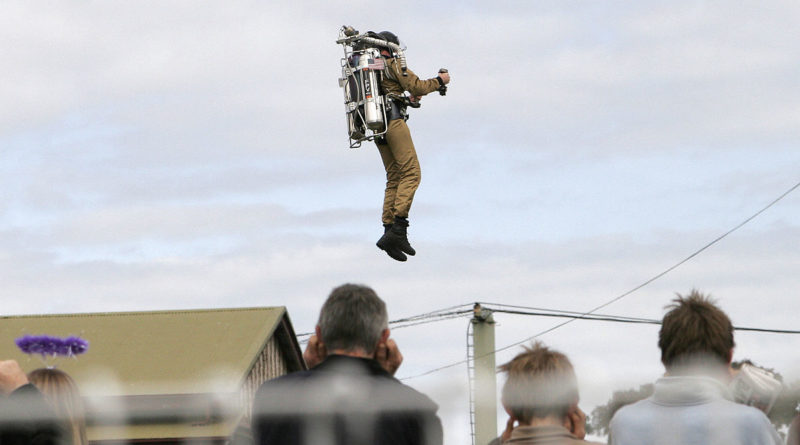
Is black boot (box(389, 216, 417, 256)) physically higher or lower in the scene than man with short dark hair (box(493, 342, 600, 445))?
higher

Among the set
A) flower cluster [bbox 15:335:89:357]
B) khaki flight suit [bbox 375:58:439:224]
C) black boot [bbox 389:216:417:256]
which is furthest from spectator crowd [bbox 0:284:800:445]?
black boot [bbox 389:216:417:256]

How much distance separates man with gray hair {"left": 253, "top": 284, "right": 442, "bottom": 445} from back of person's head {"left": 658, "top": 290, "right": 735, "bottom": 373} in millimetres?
735

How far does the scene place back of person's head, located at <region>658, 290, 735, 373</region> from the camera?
13.0 feet

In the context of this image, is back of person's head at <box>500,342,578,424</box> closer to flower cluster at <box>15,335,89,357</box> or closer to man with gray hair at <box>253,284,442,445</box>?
man with gray hair at <box>253,284,442,445</box>

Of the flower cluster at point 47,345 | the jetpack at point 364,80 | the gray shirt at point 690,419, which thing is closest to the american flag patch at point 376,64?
the jetpack at point 364,80

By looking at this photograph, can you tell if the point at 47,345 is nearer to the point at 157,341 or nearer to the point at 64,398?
the point at 64,398

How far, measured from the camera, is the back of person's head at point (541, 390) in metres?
3.93

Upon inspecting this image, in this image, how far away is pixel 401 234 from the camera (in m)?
10.8

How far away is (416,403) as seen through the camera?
13.1 ft

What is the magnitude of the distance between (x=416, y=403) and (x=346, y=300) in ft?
1.22

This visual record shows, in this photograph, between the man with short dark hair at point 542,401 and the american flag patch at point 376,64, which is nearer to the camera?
the man with short dark hair at point 542,401

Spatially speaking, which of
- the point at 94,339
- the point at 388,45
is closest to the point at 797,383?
the point at 388,45

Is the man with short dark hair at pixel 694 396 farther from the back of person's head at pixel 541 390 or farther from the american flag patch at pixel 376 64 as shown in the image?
the american flag patch at pixel 376 64

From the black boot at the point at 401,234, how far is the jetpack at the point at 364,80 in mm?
875
